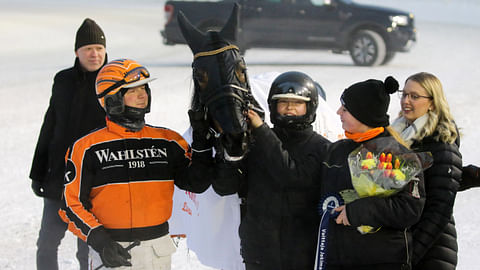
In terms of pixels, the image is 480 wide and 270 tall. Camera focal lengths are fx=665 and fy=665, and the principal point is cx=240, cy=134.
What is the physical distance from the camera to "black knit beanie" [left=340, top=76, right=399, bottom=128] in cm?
329

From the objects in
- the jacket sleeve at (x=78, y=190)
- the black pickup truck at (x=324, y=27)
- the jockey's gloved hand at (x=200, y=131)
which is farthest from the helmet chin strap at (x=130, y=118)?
the black pickup truck at (x=324, y=27)

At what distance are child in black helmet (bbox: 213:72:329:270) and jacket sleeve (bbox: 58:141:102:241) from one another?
65 centimetres

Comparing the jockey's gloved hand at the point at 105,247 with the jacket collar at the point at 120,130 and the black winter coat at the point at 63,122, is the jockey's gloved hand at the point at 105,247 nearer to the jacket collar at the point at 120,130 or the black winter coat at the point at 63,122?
the jacket collar at the point at 120,130

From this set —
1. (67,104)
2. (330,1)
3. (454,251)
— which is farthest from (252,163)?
(330,1)

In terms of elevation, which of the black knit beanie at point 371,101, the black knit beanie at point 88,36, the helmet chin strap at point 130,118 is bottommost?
the helmet chin strap at point 130,118

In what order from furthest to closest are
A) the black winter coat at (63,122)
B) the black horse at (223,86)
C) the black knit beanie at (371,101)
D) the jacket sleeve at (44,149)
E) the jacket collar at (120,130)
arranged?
the jacket sleeve at (44,149), the black winter coat at (63,122), the jacket collar at (120,130), the black knit beanie at (371,101), the black horse at (223,86)

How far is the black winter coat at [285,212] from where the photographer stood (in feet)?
11.0

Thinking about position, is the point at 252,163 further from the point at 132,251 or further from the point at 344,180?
the point at 132,251

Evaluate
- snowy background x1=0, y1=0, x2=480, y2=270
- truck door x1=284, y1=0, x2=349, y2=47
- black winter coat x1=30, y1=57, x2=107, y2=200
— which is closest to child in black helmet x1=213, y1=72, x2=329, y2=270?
black winter coat x1=30, y1=57, x2=107, y2=200

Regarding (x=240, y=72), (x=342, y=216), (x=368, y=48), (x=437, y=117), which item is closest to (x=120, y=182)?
(x=240, y=72)

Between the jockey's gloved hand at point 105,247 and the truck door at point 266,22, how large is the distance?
12.5 metres

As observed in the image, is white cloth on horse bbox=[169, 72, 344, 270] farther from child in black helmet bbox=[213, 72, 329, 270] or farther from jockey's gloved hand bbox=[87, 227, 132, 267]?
jockey's gloved hand bbox=[87, 227, 132, 267]

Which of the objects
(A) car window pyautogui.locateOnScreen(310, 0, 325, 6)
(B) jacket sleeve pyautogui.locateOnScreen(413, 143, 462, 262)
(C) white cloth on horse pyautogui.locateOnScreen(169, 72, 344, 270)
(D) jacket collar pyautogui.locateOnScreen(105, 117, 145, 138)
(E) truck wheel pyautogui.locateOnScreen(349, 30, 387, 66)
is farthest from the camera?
(A) car window pyautogui.locateOnScreen(310, 0, 325, 6)

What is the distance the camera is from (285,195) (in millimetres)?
3361
